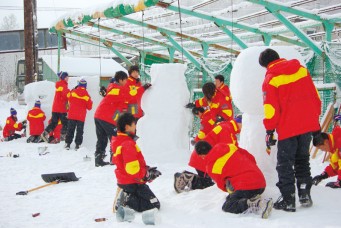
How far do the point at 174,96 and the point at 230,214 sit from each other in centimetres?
310

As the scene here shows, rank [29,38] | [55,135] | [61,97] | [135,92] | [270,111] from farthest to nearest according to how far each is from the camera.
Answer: [29,38], [55,135], [61,97], [135,92], [270,111]

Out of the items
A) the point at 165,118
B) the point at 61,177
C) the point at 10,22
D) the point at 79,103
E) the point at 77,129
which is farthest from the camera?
the point at 10,22

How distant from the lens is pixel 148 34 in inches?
564

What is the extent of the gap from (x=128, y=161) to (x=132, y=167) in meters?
0.07

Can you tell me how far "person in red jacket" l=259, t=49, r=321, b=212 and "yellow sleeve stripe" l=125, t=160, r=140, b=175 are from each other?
1299mm

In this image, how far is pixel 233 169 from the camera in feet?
13.9

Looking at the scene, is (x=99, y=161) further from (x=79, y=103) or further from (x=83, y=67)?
(x=83, y=67)

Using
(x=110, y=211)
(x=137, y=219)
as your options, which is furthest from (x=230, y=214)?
(x=110, y=211)

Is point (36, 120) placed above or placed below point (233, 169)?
below

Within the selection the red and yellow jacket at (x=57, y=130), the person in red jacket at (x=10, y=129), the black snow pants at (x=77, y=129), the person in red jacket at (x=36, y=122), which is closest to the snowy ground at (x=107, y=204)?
the black snow pants at (x=77, y=129)

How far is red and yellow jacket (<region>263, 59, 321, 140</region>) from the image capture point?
3996 mm

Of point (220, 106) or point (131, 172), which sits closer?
point (131, 172)

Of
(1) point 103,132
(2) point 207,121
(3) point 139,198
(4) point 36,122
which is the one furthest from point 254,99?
(4) point 36,122

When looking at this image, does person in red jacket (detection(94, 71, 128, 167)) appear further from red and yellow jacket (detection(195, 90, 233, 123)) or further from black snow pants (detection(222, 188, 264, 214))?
black snow pants (detection(222, 188, 264, 214))
